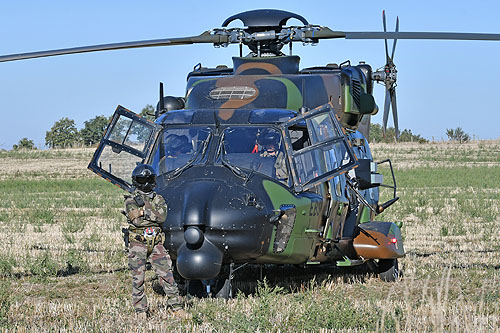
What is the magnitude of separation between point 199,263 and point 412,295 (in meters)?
2.83

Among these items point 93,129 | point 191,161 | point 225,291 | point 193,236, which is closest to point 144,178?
point 193,236

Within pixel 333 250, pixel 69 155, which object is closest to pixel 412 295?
pixel 333 250

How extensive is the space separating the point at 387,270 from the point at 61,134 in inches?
2881

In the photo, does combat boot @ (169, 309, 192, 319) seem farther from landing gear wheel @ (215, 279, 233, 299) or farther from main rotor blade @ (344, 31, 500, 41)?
main rotor blade @ (344, 31, 500, 41)

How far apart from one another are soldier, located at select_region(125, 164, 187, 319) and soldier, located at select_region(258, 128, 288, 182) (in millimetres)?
1507

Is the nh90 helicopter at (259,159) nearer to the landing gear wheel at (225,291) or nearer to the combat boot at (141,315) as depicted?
the landing gear wheel at (225,291)

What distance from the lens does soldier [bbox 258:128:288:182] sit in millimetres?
9000

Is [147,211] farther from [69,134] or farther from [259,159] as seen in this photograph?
[69,134]

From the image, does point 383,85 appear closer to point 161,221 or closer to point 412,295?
point 412,295

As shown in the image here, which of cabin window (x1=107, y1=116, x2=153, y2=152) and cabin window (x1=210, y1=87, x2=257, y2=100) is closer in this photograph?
cabin window (x1=107, y1=116, x2=153, y2=152)

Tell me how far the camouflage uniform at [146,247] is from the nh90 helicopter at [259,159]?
5.9 inches

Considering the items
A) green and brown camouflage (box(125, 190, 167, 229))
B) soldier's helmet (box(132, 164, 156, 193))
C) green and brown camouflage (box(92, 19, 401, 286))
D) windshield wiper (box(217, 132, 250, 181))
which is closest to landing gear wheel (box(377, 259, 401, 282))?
green and brown camouflage (box(92, 19, 401, 286))

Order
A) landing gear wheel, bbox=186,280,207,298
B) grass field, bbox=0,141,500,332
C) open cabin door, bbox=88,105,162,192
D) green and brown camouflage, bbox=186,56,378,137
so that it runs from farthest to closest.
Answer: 1. green and brown camouflage, bbox=186,56,378,137
2. open cabin door, bbox=88,105,162,192
3. landing gear wheel, bbox=186,280,207,298
4. grass field, bbox=0,141,500,332

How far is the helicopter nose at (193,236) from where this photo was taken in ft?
25.9
